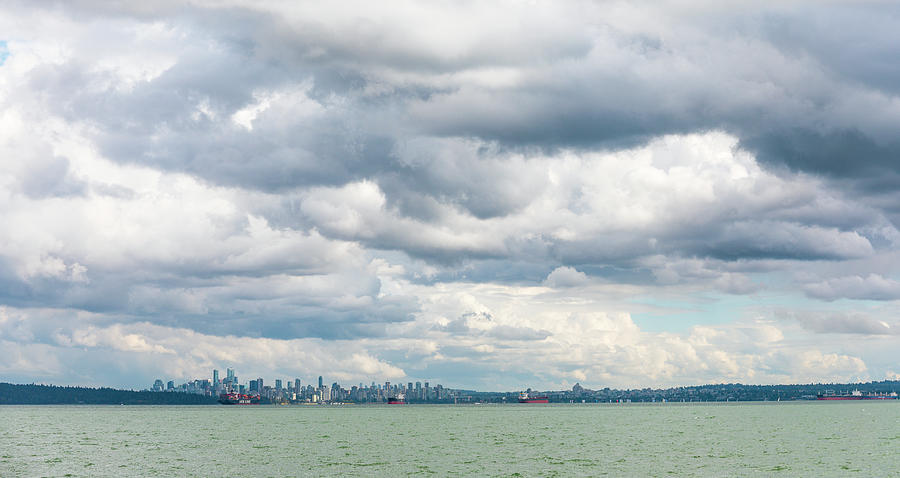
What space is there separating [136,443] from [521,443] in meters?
79.1

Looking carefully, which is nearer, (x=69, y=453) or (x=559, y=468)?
(x=559, y=468)

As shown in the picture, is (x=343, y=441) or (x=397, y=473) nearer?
(x=397, y=473)

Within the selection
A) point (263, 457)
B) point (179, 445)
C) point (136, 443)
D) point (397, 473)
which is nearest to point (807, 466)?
point (397, 473)

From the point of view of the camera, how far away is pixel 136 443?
18100cm

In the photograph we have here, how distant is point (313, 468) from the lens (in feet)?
389

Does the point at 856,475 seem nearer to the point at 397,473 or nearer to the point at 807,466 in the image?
the point at 807,466

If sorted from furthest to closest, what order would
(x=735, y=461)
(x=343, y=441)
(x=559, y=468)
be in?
(x=343, y=441) < (x=735, y=461) < (x=559, y=468)

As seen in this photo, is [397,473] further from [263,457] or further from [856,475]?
[856,475]

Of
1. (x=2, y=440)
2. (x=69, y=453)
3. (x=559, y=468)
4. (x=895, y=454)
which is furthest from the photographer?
(x=2, y=440)

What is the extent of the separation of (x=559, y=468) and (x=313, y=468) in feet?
108

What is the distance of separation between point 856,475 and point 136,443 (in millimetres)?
136356

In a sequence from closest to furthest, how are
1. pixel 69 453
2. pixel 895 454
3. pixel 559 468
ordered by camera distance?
pixel 559 468
pixel 895 454
pixel 69 453

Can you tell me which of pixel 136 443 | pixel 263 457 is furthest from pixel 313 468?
pixel 136 443

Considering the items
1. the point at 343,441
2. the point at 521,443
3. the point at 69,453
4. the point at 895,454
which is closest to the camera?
the point at 895,454
